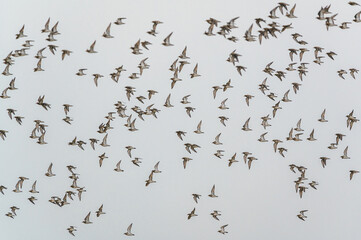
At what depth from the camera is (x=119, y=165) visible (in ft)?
230

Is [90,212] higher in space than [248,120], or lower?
lower

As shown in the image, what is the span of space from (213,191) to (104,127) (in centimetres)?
1271

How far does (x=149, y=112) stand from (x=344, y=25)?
13.5 m

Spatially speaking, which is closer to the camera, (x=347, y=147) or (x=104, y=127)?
(x=104, y=127)

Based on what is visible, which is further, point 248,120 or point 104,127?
point 248,120

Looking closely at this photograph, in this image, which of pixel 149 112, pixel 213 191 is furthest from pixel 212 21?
pixel 213 191

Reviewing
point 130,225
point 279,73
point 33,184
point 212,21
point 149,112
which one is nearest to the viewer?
point 212,21

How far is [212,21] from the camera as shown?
150ft

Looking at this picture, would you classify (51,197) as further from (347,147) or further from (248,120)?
(347,147)

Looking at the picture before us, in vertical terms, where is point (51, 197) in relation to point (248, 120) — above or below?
below

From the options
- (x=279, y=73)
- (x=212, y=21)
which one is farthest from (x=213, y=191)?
(x=212, y=21)

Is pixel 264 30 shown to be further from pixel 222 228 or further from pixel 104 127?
pixel 222 228

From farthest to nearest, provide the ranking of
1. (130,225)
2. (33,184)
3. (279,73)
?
(130,225) < (33,184) < (279,73)

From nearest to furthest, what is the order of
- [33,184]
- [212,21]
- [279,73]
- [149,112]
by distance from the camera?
1. [212,21]
2. [279,73]
3. [149,112]
4. [33,184]
